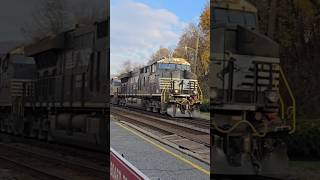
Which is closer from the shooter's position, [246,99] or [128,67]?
[246,99]

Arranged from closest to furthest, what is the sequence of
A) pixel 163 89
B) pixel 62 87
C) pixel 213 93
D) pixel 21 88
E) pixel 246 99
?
1. pixel 213 93
2. pixel 246 99
3. pixel 163 89
4. pixel 62 87
5. pixel 21 88

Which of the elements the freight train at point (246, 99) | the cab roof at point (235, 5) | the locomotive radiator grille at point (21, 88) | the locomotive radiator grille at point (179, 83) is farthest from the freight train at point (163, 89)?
the locomotive radiator grille at point (21, 88)

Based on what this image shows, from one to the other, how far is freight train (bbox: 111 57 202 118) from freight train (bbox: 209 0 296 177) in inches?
4.1

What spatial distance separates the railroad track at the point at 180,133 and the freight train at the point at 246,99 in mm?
46

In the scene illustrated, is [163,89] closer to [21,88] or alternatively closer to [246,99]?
[246,99]

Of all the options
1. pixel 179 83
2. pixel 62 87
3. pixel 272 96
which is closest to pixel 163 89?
pixel 179 83

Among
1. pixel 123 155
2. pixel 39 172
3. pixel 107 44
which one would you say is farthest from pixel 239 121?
pixel 39 172

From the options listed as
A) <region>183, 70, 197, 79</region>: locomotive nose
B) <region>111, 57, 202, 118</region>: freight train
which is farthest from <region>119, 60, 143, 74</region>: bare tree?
<region>183, 70, 197, 79</region>: locomotive nose

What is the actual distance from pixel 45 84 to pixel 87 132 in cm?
43

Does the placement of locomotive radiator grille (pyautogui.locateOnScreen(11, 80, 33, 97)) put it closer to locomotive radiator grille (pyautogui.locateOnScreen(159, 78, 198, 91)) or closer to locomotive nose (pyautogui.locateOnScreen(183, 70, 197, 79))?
locomotive radiator grille (pyautogui.locateOnScreen(159, 78, 198, 91))

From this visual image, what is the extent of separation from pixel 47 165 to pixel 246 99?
51.4 inches

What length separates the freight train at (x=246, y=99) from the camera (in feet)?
4.71

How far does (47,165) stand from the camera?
2.39m

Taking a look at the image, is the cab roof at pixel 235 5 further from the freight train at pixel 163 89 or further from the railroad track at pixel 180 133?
the railroad track at pixel 180 133
